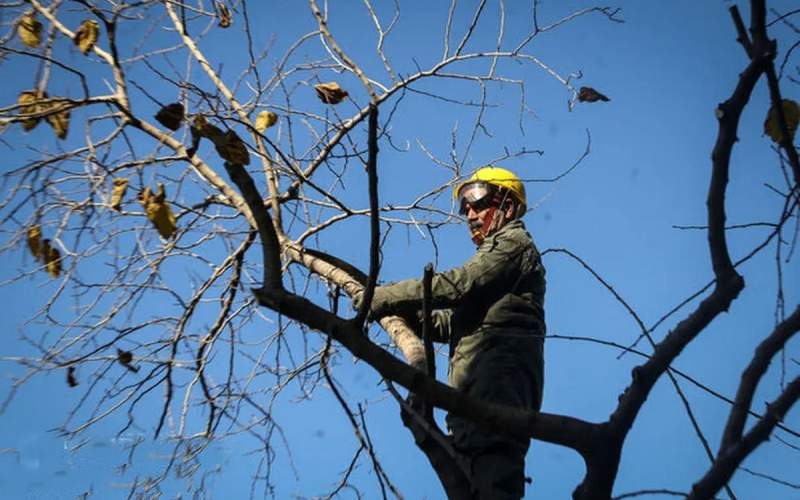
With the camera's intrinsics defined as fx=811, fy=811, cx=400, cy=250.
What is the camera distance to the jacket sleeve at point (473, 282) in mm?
3295

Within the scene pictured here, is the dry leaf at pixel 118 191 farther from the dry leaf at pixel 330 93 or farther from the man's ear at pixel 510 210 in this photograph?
the man's ear at pixel 510 210

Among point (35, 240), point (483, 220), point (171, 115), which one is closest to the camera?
point (171, 115)

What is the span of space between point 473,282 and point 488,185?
105 centimetres

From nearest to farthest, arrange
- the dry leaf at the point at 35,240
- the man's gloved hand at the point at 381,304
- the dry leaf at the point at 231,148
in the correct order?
the dry leaf at the point at 231,148 → the man's gloved hand at the point at 381,304 → the dry leaf at the point at 35,240

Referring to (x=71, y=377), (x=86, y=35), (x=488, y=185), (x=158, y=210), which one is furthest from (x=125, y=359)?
(x=488, y=185)

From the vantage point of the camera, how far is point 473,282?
3.30 metres

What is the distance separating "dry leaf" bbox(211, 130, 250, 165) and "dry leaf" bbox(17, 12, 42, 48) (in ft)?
5.26

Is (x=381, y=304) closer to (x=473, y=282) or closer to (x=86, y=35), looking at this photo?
(x=473, y=282)

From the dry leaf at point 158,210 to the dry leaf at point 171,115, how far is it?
10.0 inches

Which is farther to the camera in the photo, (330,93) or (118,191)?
(330,93)

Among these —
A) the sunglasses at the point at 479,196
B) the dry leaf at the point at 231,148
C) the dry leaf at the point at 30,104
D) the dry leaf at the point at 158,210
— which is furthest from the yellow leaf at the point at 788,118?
the dry leaf at the point at 30,104

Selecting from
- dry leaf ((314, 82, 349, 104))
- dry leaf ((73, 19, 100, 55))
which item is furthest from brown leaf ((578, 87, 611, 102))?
dry leaf ((73, 19, 100, 55))

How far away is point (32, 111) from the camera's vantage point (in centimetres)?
335

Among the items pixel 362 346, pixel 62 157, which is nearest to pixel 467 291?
pixel 362 346
